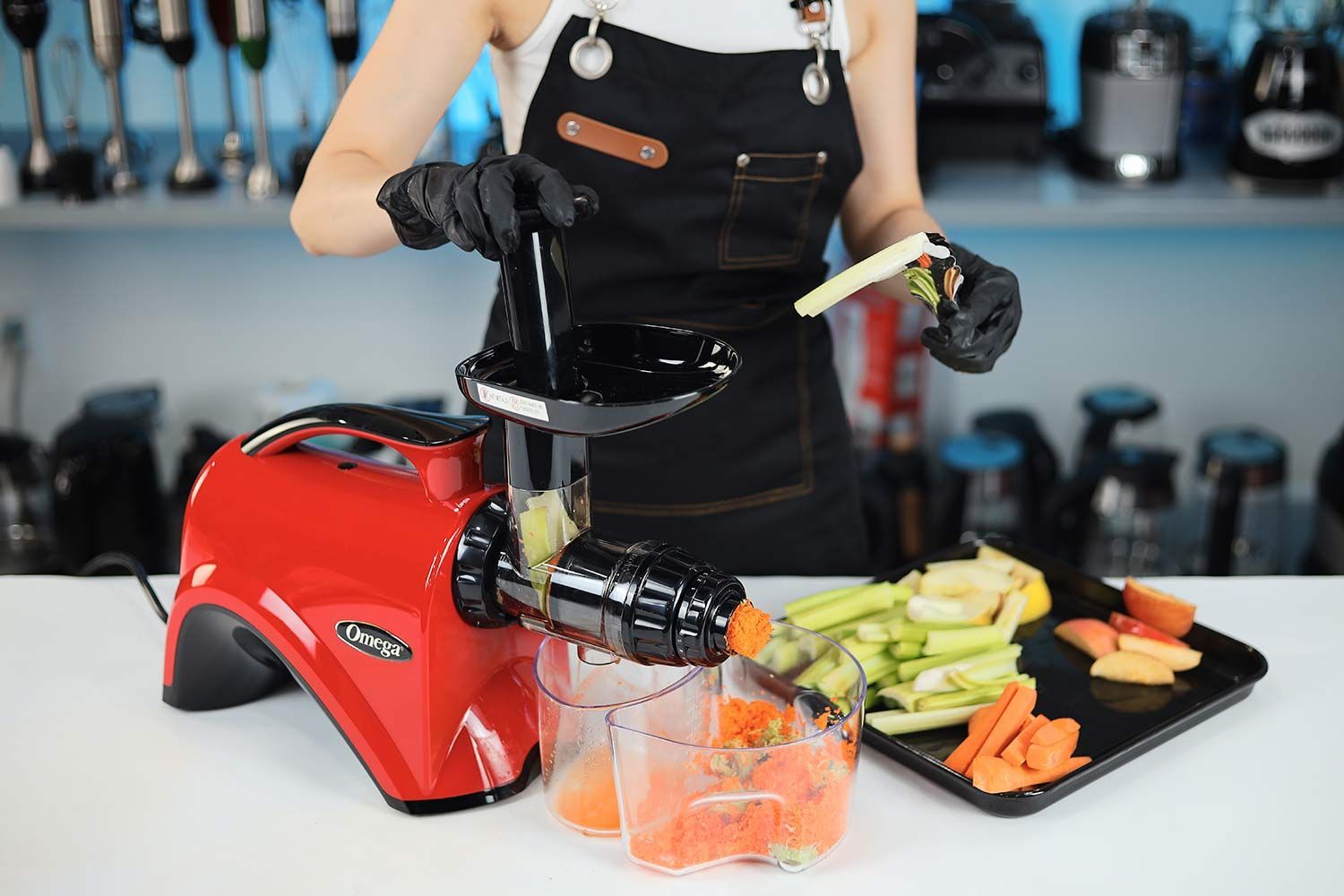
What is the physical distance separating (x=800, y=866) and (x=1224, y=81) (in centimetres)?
209

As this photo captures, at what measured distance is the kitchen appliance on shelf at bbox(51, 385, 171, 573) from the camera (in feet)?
7.84

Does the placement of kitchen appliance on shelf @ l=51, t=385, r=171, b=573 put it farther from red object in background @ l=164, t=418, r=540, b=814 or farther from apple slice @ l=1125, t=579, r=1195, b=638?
apple slice @ l=1125, t=579, r=1195, b=638

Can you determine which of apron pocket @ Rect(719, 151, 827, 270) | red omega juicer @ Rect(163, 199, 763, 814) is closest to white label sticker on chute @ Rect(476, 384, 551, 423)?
red omega juicer @ Rect(163, 199, 763, 814)

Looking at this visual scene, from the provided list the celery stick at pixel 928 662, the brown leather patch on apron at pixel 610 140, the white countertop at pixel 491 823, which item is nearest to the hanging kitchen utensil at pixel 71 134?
the brown leather patch on apron at pixel 610 140

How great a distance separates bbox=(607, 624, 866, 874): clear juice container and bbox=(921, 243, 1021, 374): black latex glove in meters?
0.26

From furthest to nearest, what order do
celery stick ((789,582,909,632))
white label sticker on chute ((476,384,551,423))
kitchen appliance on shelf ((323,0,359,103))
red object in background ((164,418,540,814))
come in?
kitchen appliance on shelf ((323,0,359,103)), celery stick ((789,582,909,632)), red object in background ((164,418,540,814)), white label sticker on chute ((476,384,551,423))

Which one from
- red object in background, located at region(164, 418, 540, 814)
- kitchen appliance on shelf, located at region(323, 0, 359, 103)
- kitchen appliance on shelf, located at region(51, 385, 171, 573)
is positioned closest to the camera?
red object in background, located at region(164, 418, 540, 814)

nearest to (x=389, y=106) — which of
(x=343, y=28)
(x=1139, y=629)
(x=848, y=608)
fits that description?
(x=848, y=608)

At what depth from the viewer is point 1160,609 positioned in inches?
47.7

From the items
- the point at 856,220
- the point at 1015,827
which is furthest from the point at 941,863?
the point at 856,220

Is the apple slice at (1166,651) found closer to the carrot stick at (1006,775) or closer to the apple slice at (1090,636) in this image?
the apple slice at (1090,636)

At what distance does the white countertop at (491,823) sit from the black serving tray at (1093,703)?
0.02m

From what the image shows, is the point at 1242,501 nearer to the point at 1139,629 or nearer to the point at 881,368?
the point at 881,368

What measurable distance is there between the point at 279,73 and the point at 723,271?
1.36 meters
